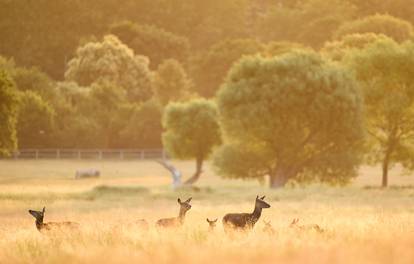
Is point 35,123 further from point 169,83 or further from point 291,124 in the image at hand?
point 291,124

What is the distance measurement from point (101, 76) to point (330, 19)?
37600 millimetres

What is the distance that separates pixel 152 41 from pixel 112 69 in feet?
64.2

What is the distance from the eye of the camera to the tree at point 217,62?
12750cm

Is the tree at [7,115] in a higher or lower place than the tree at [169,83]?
lower

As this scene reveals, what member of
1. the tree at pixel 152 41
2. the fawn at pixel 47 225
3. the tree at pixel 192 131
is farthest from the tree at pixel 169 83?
the fawn at pixel 47 225

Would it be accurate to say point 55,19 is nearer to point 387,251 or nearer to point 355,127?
point 355,127

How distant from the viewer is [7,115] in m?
53.8

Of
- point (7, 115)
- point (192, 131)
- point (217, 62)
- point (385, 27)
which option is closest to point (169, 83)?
point (217, 62)

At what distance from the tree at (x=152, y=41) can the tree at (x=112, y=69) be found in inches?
530

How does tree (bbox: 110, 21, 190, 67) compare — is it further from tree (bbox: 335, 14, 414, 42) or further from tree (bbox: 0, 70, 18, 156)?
tree (bbox: 0, 70, 18, 156)

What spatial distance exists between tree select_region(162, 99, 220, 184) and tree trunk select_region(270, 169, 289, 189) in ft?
28.5

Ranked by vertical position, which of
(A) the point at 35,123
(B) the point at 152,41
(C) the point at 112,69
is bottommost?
(A) the point at 35,123

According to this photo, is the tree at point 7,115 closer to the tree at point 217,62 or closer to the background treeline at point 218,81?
the background treeline at point 218,81

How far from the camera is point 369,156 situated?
204 feet
